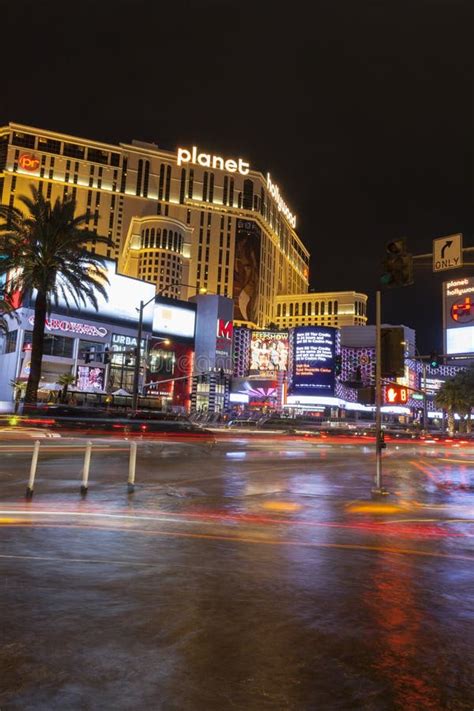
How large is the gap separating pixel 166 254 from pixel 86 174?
4153 centimetres

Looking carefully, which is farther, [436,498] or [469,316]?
[469,316]

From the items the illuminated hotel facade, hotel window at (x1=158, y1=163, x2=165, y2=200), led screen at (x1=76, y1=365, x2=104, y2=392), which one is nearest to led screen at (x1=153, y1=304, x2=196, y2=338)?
led screen at (x1=76, y1=365, x2=104, y2=392)

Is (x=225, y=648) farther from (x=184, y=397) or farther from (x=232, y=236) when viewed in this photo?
(x=232, y=236)

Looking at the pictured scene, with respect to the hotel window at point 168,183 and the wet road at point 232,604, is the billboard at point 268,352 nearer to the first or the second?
the hotel window at point 168,183

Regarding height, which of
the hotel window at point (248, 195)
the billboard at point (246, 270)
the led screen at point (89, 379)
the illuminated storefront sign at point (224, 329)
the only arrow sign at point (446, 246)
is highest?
the hotel window at point (248, 195)

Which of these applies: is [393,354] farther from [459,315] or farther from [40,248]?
[40,248]

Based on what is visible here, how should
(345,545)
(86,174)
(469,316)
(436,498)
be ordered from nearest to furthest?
(345,545) → (436,498) → (469,316) → (86,174)

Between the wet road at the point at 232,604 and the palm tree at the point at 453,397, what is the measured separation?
68188 millimetres

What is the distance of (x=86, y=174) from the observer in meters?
176

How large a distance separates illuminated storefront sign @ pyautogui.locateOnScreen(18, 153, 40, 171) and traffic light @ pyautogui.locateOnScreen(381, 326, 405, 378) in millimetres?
173549

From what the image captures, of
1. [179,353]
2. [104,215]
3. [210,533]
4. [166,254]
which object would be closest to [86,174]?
→ [104,215]

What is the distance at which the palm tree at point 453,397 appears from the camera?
74875 millimetres

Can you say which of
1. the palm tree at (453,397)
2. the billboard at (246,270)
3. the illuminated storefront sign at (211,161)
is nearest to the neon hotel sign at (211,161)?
the illuminated storefront sign at (211,161)

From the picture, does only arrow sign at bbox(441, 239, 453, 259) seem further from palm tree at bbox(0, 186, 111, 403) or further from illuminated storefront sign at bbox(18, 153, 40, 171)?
illuminated storefront sign at bbox(18, 153, 40, 171)
